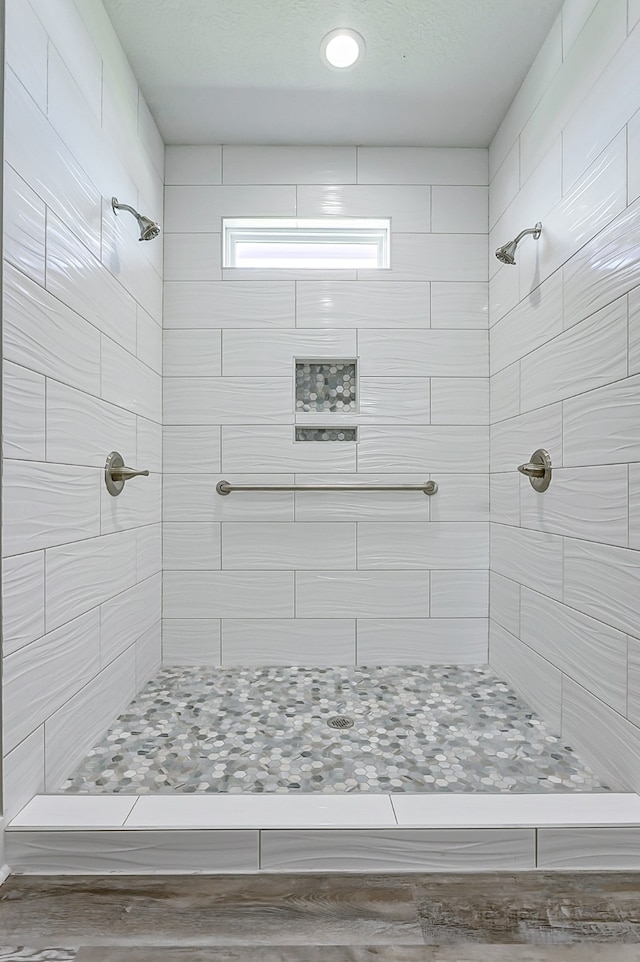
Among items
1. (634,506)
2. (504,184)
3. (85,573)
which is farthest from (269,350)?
(634,506)

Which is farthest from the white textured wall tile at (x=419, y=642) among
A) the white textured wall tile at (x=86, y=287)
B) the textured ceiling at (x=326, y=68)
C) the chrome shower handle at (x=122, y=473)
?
the textured ceiling at (x=326, y=68)

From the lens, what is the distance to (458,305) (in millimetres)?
2523

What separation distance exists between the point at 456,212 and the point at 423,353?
61cm

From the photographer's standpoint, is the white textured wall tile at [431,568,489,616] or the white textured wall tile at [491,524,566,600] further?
the white textured wall tile at [431,568,489,616]

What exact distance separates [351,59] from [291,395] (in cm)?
119

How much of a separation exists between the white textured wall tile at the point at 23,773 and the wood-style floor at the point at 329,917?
148mm

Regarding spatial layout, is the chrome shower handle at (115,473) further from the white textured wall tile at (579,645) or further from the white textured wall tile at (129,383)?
the white textured wall tile at (579,645)

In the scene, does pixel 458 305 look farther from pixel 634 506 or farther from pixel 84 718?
pixel 84 718

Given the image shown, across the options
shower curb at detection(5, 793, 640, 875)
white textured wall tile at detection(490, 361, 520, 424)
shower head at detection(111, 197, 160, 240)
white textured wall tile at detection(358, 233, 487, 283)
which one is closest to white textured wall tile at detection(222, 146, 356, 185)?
white textured wall tile at detection(358, 233, 487, 283)

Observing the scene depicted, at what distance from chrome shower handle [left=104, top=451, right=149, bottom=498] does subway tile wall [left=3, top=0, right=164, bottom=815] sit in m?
0.03

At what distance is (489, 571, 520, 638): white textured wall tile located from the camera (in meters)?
2.19

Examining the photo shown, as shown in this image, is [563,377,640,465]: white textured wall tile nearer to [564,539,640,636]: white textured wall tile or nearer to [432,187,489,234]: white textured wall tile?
[564,539,640,636]: white textured wall tile

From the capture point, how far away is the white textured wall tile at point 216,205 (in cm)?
249

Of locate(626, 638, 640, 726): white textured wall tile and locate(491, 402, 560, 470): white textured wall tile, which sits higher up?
locate(491, 402, 560, 470): white textured wall tile
